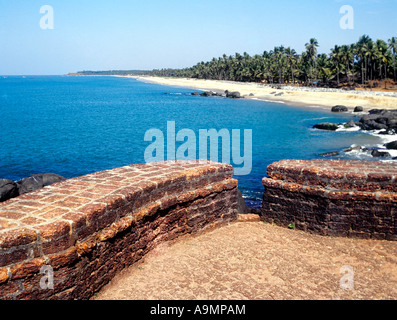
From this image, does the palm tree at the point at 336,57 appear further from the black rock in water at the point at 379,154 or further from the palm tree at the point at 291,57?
the black rock in water at the point at 379,154

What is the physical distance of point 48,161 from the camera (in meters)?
28.7

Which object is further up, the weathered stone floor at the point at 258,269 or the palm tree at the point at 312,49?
the palm tree at the point at 312,49

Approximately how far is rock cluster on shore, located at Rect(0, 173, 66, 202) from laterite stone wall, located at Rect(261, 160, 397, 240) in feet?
46.8

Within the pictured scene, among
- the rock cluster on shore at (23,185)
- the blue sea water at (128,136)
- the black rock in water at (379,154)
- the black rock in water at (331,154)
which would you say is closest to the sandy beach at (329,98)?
the blue sea water at (128,136)

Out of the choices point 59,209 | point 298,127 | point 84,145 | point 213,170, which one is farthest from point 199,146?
point 59,209

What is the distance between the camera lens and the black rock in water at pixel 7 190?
16.4 meters

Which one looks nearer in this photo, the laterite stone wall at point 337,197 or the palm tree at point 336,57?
the laterite stone wall at point 337,197

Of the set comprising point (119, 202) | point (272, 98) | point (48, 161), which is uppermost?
point (272, 98)

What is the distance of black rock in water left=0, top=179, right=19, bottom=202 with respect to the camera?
1639cm

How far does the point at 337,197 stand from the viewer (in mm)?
5613

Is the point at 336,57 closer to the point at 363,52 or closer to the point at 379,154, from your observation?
the point at 363,52
